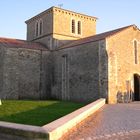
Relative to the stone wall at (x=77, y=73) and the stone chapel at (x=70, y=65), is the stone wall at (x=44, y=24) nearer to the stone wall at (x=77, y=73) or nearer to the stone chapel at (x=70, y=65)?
the stone chapel at (x=70, y=65)

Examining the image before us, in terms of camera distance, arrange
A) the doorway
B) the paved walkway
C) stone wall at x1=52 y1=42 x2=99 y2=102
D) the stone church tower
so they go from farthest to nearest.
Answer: the stone church tower, the doorway, stone wall at x1=52 y1=42 x2=99 y2=102, the paved walkway

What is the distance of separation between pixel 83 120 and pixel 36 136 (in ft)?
13.8

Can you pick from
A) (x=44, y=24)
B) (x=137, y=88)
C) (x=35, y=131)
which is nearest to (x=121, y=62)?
(x=137, y=88)

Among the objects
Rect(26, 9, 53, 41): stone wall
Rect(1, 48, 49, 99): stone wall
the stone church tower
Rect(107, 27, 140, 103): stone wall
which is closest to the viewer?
Rect(107, 27, 140, 103): stone wall

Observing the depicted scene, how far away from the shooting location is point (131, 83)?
82.8ft

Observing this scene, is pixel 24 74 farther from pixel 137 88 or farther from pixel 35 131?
pixel 35 131

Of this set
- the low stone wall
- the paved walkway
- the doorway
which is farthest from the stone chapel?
the low stone wall

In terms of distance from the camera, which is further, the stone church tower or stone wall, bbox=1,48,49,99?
the stone church tower

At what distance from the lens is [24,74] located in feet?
89.6

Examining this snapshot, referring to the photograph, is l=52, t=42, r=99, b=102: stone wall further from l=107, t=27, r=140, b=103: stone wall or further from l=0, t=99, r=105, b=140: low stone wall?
l=0, t=99, r=105, b=140: low stone wall

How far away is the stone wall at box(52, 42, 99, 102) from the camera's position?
23625 millimetres

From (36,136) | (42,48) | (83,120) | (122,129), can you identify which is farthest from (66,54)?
(36,136)

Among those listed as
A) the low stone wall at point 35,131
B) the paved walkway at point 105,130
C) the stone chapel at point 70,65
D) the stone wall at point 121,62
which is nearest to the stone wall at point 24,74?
the stone chapel at point 70,65

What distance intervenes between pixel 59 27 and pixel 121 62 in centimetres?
1054
